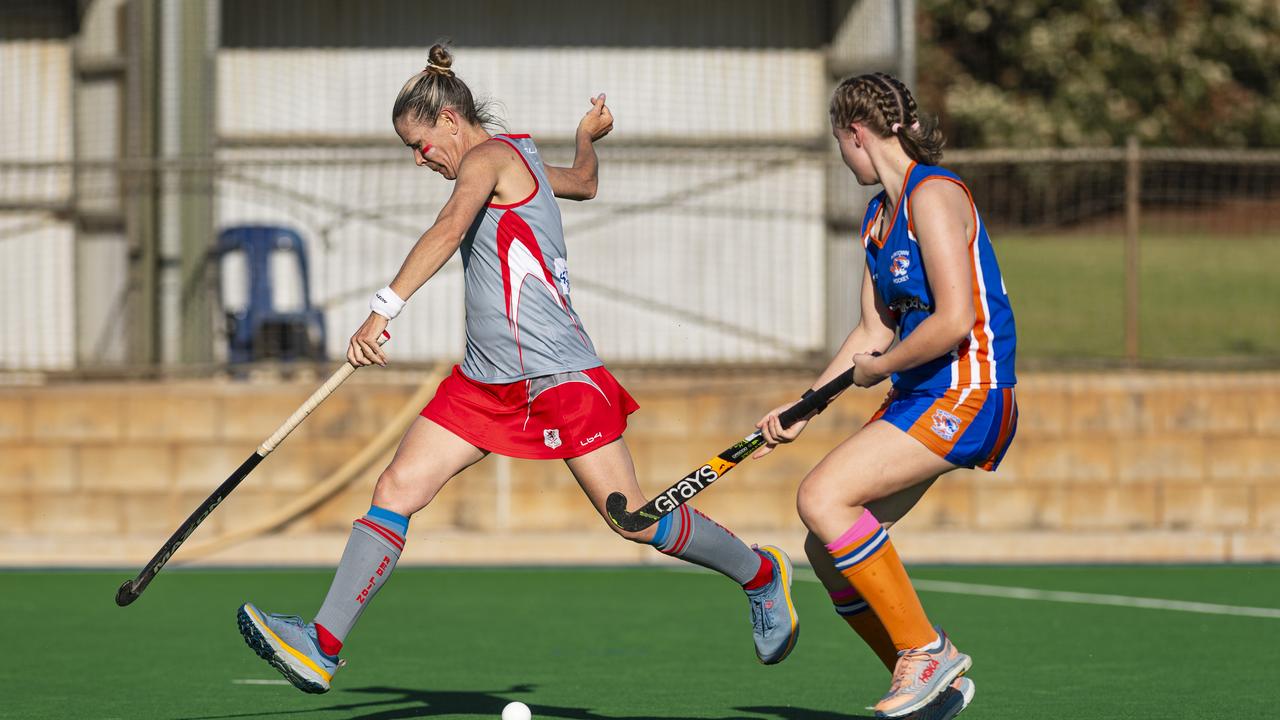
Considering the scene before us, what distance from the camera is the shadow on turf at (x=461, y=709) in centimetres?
680

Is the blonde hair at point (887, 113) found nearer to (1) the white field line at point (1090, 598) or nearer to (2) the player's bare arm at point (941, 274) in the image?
(2) the player's bare arm at point (941, 274)

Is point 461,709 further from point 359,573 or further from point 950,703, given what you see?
point 950,703

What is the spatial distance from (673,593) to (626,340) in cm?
312

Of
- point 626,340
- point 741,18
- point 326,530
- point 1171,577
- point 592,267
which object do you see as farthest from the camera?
point 741,18

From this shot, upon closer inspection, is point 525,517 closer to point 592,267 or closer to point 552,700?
point 592,267

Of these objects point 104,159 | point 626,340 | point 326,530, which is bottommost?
point 326,530

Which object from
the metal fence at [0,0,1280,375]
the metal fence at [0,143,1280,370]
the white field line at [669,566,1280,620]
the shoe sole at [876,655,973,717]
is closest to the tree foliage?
the metal fence at [0,0,1280,375]

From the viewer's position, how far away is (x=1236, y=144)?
3438cm

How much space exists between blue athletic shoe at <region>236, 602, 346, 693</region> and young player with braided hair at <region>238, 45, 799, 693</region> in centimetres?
20

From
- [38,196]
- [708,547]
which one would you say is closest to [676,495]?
[708,547]

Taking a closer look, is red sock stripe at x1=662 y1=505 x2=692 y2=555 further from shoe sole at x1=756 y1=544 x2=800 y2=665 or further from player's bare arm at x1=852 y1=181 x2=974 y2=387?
player's bare arm at x1=852 y1=181 x2=974 y2=387

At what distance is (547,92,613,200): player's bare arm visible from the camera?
22.1 ft

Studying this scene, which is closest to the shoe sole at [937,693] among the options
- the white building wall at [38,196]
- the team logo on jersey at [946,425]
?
the team logo on jersey at [946,425]

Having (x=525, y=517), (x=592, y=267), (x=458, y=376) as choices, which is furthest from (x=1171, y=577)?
(x=458, y=376)
